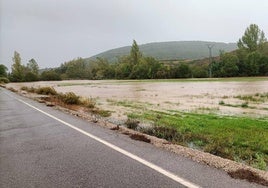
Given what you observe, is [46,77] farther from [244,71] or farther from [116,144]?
[116,144]

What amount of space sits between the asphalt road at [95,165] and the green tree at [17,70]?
14252cm

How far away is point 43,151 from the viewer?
8.91m

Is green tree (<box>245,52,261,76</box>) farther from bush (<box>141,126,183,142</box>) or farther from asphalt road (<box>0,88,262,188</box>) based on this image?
asphalt road (<box>0,88,262,188</box>)

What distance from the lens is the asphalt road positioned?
6135 mm

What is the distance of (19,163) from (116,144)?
263cm

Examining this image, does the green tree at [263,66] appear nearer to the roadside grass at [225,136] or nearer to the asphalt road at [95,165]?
the roadside grass at [225,136]

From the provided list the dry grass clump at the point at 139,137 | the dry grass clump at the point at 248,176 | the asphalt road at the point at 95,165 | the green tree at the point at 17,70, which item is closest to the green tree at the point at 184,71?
the green tree at the point at 17,70

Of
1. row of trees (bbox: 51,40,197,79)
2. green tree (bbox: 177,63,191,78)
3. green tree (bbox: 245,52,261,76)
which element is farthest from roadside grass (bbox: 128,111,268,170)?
row of trees (bbox: 51,40,197,79)

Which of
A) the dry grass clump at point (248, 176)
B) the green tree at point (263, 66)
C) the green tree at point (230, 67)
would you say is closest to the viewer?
the dry grass clump at point (248, 176)

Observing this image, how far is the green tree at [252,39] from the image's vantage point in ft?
390

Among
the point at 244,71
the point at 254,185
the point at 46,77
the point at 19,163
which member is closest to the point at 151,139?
the point at 19,163

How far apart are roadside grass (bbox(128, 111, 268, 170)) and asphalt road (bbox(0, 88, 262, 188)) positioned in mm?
1528

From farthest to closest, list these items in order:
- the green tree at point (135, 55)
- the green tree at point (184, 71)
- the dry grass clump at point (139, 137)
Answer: the green tree at point (135, 55)
the green tree at point (184, 71)
the dry grass clump at point (139, 137)

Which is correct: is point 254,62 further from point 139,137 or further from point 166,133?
point 139,137
